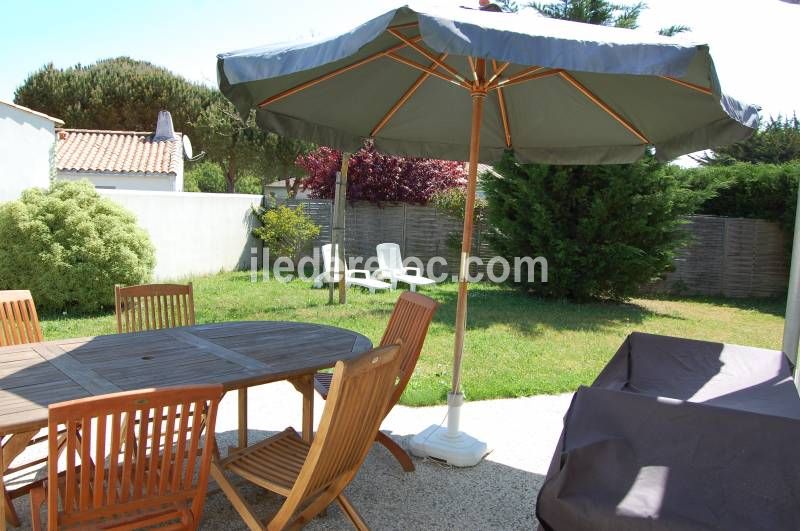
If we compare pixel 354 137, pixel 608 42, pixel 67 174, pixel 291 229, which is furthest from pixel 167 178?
pixel 608 42

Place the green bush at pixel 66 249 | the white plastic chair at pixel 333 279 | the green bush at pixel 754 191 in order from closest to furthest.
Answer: the green bush at pixel 66 249 → the white plastic chair at pixel 333 279 → the green bush at pixel 754 191

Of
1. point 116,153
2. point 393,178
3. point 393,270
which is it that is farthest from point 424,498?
point 116,153

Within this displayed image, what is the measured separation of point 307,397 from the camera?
3.22 metres

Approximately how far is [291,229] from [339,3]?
20.6 ft

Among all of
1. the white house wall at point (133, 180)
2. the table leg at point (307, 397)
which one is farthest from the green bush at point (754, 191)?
the white house wall at point (133, 180)

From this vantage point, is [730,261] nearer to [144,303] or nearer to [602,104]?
[602,104]

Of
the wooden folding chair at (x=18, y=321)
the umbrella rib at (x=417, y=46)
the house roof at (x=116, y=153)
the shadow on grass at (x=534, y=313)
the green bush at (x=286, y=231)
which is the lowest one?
the shadow on grass at (x=534, y=313)

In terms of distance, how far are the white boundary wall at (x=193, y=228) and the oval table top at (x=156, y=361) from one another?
673cm

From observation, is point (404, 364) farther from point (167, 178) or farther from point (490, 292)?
point (167, 178)

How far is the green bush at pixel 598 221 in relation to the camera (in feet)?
33.3

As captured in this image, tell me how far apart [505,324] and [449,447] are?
4695 millimetres

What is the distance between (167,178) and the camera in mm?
18188

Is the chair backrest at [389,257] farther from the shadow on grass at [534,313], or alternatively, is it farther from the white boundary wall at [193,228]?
the white boundary wall at [193,228]

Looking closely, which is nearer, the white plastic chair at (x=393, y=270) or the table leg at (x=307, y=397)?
the table leg at (x=307, y=397)
